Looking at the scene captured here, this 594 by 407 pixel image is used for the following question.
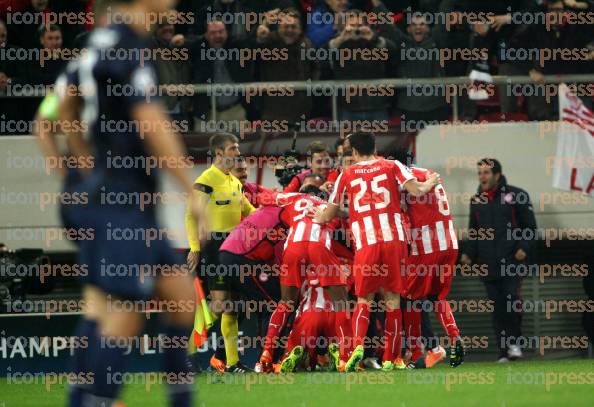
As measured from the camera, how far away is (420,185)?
1091 centimetres

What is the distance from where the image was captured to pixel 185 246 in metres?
14.4

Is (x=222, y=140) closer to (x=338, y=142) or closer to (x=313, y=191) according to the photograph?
(x=313, y=191)

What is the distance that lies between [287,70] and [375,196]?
→ 3886mm

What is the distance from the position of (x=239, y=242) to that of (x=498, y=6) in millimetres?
5183

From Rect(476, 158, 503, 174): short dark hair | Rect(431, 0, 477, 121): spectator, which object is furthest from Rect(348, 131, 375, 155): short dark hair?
Rect(431, 0, 477, 121): spectator

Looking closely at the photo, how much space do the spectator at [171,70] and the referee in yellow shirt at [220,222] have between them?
→ 2.53 metres

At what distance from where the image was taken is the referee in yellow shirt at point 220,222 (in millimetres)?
11906

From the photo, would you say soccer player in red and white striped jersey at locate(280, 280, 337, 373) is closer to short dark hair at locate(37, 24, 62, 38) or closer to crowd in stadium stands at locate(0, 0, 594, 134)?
crowd in stadium stands at locate(0, 0, 594, 134)

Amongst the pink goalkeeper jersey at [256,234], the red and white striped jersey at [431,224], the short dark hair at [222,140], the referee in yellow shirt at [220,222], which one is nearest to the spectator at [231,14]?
the short dark hair at [222,140]

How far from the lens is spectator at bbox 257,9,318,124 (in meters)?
14.4

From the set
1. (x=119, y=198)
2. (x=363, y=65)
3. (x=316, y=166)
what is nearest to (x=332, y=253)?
(x=316, y=166)

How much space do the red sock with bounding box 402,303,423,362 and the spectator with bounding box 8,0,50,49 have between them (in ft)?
19.2

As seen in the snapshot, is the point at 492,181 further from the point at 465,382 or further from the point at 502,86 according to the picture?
the point at 465,382

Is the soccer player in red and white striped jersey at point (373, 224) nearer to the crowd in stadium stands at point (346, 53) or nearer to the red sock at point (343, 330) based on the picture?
the red sock at point (343, 330)
